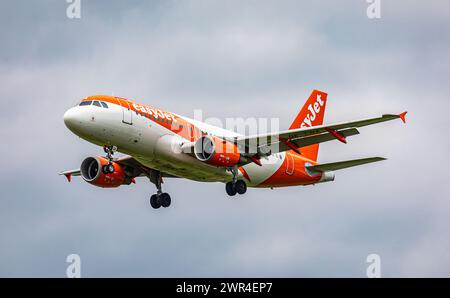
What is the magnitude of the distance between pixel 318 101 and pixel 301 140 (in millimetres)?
12138

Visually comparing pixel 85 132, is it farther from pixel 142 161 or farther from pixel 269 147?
pixel 269 147

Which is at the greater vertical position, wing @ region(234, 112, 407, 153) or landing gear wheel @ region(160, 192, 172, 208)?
wing @ region(234, 112, 407, 153)

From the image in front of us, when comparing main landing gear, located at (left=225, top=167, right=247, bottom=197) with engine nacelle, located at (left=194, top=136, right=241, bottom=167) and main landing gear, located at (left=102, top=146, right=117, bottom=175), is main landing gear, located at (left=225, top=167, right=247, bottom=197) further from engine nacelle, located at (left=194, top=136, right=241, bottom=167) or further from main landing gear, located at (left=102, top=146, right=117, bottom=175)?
main landing gear, located at (left=102, top=146, right=117, bottom=175)

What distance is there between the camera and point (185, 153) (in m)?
58.5

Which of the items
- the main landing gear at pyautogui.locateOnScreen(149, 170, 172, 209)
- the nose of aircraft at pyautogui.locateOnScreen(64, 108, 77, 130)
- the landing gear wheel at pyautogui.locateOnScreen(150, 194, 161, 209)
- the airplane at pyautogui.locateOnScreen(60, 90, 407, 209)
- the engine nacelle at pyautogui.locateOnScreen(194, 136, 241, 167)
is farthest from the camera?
the landing gear wheel at pyautogui.locateOnScreen(150, 194, 161, 209)

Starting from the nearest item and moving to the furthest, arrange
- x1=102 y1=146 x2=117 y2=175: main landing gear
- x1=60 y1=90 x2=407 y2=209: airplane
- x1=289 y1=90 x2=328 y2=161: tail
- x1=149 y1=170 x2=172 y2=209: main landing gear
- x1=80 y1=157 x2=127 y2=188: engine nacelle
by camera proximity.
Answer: x1=60 y1=90 x2=407 y2=209: airplane, x1=102 y1=146 x2=117 y2=175: main landing gear, x1=80 y1=157 x2=127 y2=188: engine nacelle, x1=149 y1=170 x2=172 y2=209: main landing gear, x1=289 y1=90 x2=328 y2=161: tail

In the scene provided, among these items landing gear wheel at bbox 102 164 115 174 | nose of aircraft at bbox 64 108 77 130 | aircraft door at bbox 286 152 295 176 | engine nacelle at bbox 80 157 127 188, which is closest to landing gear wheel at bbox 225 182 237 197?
aircraft door at bbox 286 152 295 176

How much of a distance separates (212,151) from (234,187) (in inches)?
138

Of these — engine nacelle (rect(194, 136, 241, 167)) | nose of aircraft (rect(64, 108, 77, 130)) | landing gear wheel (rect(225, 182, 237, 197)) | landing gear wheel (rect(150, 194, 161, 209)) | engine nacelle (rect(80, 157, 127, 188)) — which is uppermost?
nose of aircraft (rect(64, 108, 77, 130))

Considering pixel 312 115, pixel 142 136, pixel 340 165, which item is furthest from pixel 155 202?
pixel 312 115

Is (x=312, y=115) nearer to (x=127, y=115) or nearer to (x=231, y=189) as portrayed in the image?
(x=231, y=189)

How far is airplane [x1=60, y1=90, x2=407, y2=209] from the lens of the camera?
5584 cm
